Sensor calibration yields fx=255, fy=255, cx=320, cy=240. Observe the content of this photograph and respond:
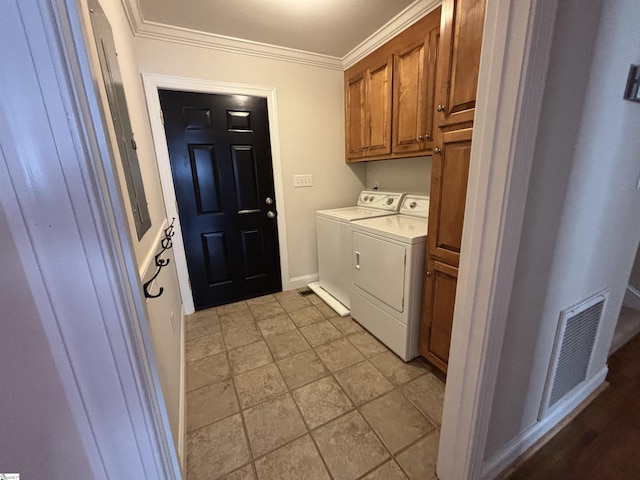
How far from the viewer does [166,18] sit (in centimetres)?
184

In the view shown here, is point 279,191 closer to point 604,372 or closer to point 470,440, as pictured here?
point 470,440

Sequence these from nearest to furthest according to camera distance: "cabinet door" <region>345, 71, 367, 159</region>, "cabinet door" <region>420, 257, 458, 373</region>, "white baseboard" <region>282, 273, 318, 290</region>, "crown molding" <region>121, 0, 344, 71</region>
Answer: "cabinet door" <region>420, 257, 458, 373</region> < "crown molding" <region>121, 0, 344, 71</region> < "cabinet door" <region>345, 71, 367, 159</region> < "white baseboard" <region>282, 273, 318, 290</region>

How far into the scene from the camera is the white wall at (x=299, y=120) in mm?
2057

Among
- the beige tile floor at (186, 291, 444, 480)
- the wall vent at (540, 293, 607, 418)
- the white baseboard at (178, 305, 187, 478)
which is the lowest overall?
the beige tile floor at (186, 291, 444, 480)

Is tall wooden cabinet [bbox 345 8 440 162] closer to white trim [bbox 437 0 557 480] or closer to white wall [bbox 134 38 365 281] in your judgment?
white wall [bbox 134 38 365 281]

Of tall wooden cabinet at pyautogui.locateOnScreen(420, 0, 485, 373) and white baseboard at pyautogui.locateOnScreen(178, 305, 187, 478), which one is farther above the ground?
tall wooden cabinet at pyautogui.locateOnScreen(420, 0, 485, 373)

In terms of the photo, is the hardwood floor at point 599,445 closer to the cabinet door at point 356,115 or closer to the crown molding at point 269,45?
the cabinet door at point 356,115

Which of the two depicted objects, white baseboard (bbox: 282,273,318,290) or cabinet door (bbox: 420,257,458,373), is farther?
white baseboard (bbox: 282,273,318,290)

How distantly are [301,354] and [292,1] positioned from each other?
7.85 ft

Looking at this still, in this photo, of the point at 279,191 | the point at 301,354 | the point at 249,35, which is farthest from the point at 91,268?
the point at 249,35

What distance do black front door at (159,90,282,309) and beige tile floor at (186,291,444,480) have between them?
1.89 ft

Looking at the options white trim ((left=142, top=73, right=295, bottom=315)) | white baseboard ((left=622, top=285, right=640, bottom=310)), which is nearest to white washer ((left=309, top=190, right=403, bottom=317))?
white trim ((left=142, top=73, right=295, bottom=315))

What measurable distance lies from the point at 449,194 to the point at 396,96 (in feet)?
3.78

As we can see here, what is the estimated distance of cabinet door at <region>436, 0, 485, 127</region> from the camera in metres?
1.09
